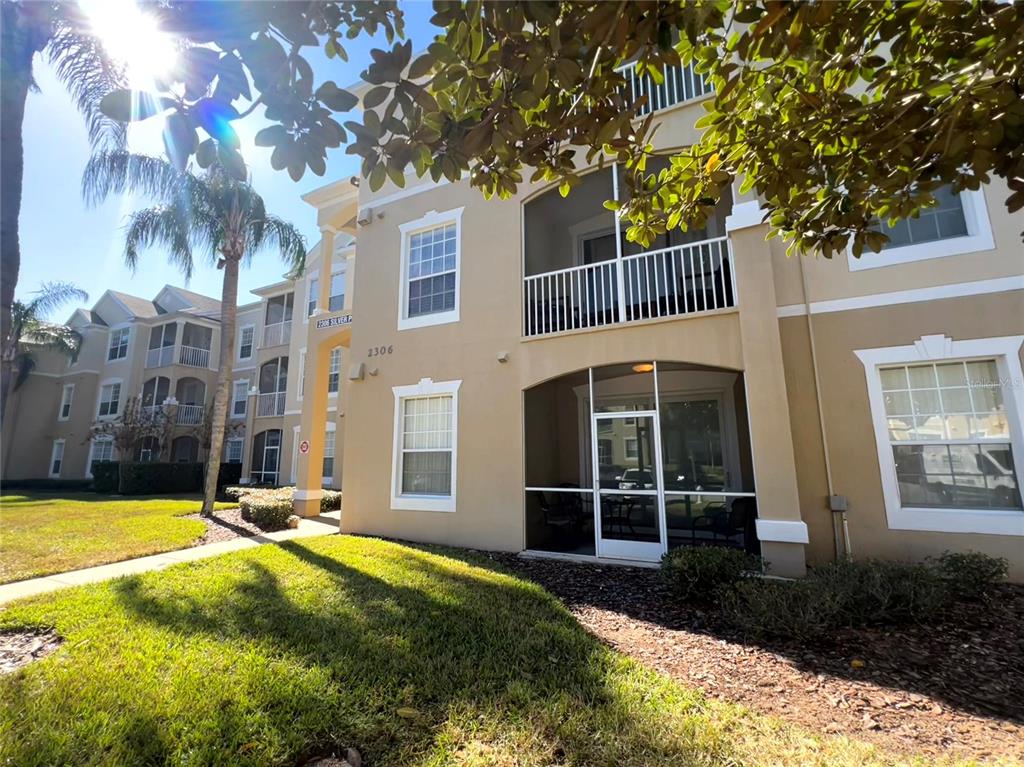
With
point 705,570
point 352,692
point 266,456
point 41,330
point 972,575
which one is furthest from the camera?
point 41,330

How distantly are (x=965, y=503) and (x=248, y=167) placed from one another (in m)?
8.82

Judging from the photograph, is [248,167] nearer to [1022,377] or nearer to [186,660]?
[186,660]

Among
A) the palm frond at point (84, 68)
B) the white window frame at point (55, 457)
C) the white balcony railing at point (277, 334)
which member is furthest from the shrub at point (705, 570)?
the white window frame at point (55, 457)

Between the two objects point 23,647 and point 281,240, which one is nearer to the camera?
point 23,647

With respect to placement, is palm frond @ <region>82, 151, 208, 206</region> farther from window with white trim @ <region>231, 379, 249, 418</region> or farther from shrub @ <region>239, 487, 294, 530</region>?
window with white trim @ <region>231, 379, 249, 418</region>

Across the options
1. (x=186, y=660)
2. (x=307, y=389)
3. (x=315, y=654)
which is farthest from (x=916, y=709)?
(x=307, y=389)

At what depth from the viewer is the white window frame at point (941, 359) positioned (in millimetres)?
6062

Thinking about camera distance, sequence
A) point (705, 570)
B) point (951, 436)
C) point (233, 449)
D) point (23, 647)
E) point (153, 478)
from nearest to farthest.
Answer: point (23, 647) → point (705, 570) → point (951, 436) → point (153, 478) → point (233, 449)

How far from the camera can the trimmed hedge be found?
65.9ft

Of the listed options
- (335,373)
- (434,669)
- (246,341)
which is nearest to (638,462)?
(434,669)

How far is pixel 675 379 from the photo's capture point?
1012 centimetres

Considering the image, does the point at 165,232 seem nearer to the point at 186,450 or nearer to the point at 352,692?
the point at 352,692

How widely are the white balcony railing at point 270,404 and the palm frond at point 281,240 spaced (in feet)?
28.3

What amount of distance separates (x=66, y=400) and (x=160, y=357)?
23.3ft
